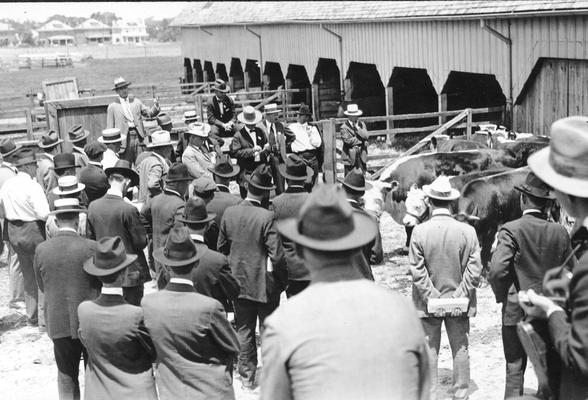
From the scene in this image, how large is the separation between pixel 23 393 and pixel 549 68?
11.8 meters

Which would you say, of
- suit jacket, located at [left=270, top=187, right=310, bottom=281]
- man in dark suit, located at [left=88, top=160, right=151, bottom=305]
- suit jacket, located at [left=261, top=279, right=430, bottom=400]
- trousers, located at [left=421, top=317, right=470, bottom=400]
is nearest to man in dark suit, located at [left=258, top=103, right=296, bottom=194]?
suit jacket, located at [left=270, top=187, right=310, bottom=281]

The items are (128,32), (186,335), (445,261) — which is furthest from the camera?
(128,32)

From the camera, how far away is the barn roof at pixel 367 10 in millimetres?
14291

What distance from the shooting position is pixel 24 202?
318 inches

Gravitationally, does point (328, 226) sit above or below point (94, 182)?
above

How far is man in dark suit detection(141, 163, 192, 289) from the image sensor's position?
7.26 meters

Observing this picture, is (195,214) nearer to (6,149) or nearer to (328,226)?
(328,226)

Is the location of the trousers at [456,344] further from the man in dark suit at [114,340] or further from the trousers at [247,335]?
the man in dark suit at [114,340]

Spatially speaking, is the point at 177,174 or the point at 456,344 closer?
the point at 456,344

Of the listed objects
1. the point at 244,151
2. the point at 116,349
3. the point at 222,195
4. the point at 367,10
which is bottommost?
the point at 116,349

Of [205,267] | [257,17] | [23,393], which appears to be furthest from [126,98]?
[257,17]

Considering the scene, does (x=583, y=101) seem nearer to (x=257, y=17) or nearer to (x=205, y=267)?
(x=205, y=267)

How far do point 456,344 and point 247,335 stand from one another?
6.32ft

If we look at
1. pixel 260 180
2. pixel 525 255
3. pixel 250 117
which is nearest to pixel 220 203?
pixel 260 180
